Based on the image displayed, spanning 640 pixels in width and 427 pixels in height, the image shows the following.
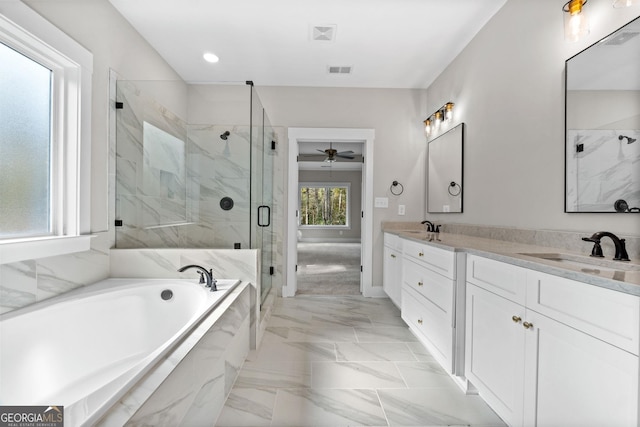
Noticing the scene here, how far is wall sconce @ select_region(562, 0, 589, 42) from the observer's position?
150cm

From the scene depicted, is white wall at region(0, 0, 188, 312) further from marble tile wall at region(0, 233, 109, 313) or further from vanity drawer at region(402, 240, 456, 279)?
vanity drawer at region(402, 240, 456, 279)

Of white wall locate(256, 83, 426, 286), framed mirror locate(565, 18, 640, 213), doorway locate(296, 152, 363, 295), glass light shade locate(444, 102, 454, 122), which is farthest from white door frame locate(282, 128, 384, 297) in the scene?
doorway locate(296, 152, 363, 295)

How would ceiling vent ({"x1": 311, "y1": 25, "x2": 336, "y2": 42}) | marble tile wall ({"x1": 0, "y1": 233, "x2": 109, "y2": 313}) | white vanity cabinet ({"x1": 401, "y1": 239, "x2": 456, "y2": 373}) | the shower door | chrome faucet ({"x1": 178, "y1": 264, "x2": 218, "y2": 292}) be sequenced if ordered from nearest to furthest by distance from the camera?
marble tile wall ({"x1": 0, "y1": 233, "x2": 109, "y2": 313}), white vanity cabinet ({"x1": 401, "y1": 239, "x2": 456, "y2": 373}), chrome faucet ({"x1": 178, "y1": 264, "x2": 218, "y2": 292}), ceiling vent ({"x1": 311, "y1": 25, "x2": 336, "y2": 42}), the shower door

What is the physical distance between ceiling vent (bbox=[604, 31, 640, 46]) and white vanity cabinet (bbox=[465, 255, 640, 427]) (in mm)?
1141

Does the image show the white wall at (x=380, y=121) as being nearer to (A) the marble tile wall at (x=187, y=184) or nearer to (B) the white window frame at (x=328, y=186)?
(A) the marble tile wall at (x=187, y=184)

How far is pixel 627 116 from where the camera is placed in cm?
128

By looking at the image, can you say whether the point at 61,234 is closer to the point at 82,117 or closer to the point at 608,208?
the point at 82,117

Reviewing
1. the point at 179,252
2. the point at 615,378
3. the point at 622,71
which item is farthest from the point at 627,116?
the point at 179,252

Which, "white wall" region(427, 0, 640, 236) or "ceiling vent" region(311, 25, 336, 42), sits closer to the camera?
"white wall" region(427, 0, 640, 236)

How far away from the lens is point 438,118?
3234 mm

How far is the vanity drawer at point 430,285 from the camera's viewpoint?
71.1 inches

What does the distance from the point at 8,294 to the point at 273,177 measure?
2.42m

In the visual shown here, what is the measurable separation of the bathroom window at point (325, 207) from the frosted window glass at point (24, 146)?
8.22 meters

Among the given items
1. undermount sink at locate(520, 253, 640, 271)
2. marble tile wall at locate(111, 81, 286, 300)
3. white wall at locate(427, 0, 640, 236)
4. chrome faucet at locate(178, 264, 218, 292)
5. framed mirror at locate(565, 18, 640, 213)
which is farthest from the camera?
marble tile wall at locate(111, 81, 286, 300)
